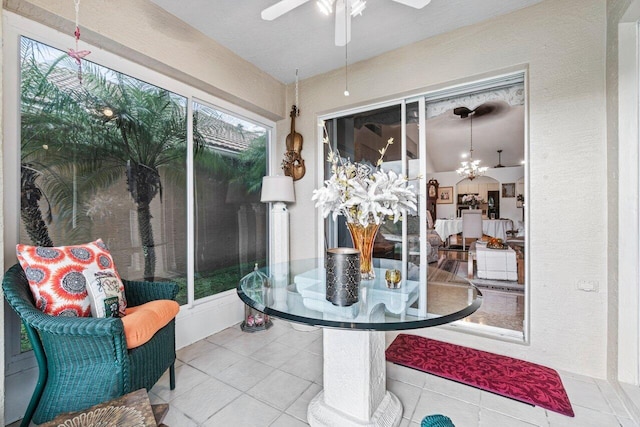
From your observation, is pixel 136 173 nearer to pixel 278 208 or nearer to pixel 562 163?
pixel 278 208

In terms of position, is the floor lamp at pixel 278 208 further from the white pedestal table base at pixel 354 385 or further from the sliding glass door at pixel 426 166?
the white pedestal table base at pixel 354 385

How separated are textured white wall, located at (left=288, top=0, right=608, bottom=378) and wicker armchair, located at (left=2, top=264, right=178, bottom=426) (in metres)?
2.48

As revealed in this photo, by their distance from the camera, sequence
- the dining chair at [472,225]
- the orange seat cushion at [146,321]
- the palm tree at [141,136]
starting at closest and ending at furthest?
1. the orange seat cushion at [146,321]
2. the palm tree at [141,136]
3. the dining chair at [472,225]

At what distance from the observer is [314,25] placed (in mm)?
2287

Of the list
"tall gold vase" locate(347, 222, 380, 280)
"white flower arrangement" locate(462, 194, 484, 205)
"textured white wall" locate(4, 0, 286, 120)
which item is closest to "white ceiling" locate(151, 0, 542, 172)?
"textured white wall" locate(4, 0, 286, 120)

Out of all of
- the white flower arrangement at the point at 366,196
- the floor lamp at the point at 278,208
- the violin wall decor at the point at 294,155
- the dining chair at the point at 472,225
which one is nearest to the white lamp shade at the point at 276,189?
the floor lamp at the point at 278,208

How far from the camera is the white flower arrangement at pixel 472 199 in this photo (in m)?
8.48

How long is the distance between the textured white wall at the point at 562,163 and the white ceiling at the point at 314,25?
0.76 ft

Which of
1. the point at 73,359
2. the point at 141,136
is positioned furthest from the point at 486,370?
the point at 141,136

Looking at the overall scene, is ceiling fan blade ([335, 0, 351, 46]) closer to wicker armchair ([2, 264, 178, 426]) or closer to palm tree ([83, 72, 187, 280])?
palm tree ([83, 72, 187, 280])

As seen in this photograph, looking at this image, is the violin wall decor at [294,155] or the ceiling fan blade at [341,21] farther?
the violin wall decor at [294,155]

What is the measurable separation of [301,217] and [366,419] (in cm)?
221

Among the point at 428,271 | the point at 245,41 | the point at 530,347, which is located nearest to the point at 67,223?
the point at 245,41

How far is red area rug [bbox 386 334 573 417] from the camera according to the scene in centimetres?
169
